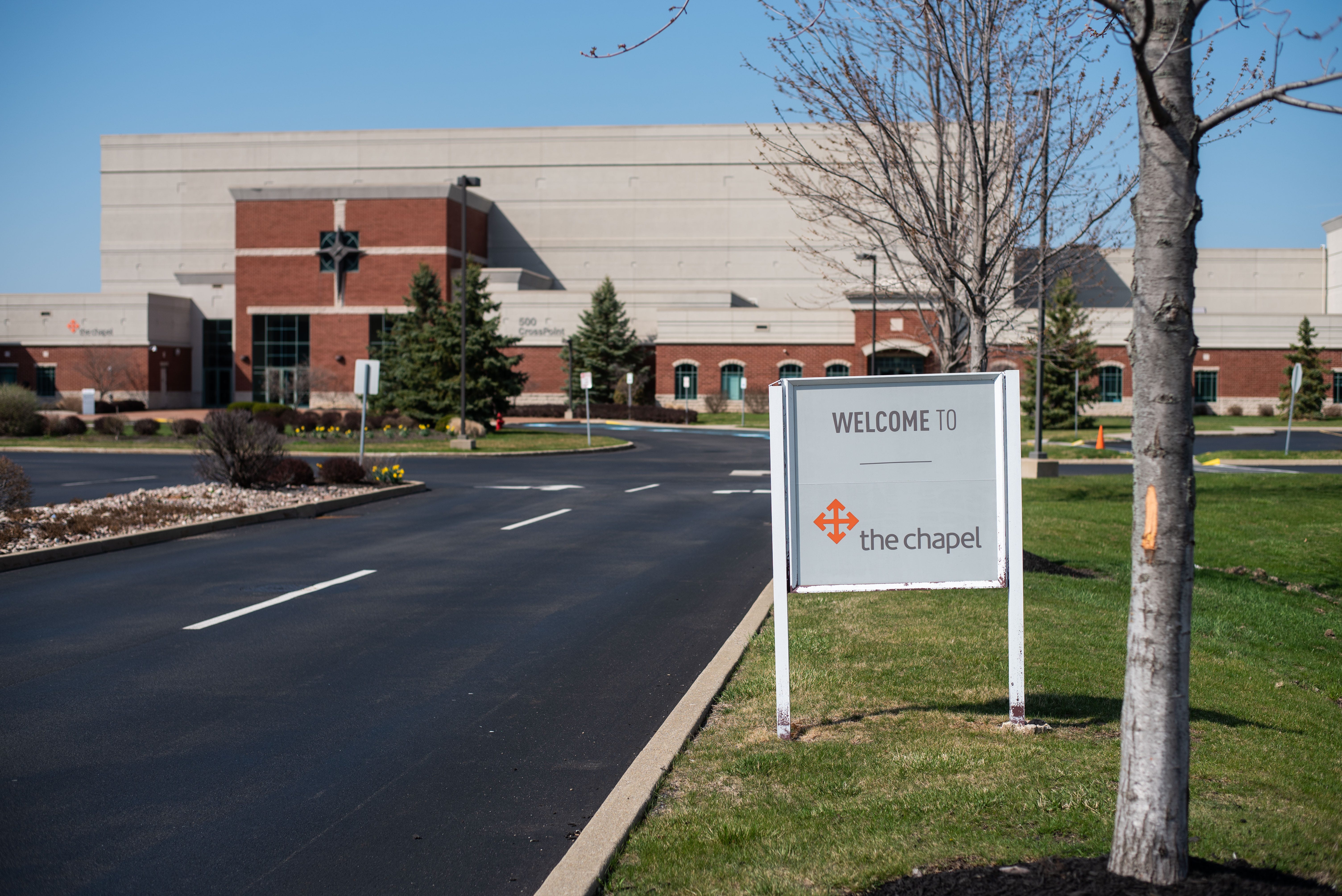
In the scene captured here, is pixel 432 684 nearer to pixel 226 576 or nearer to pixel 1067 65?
pixel 226 576

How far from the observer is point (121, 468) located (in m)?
25.9

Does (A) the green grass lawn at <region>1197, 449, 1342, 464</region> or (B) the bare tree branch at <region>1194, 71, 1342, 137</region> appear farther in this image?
(A) the green grass lawn at <region>1197, 449, 1342, 464</region>

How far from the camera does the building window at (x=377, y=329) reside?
202 feet

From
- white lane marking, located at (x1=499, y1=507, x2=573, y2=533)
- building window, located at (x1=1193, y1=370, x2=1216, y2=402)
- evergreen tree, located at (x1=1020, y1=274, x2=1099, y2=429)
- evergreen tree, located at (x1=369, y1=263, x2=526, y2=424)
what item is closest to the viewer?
white lane marking, located at (x1=499, y1=507, x2=573, y2=533)

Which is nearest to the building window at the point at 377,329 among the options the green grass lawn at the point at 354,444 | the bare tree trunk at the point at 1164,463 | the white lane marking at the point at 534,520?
the green grass lawn at the point at 354,444

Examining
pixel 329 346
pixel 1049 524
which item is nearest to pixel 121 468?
pixel 1049 524

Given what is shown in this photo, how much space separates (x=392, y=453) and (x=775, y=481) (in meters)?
29.1

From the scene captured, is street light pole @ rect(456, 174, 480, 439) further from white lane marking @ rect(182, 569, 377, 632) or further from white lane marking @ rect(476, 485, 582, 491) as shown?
white lane marking @ rect(182, 569, 377, 632)

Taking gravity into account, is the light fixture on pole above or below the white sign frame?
above

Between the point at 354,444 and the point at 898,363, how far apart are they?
117 feet

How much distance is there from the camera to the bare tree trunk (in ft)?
11.2

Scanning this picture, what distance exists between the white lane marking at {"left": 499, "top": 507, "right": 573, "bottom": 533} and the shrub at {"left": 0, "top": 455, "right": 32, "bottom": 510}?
6388 millimetres

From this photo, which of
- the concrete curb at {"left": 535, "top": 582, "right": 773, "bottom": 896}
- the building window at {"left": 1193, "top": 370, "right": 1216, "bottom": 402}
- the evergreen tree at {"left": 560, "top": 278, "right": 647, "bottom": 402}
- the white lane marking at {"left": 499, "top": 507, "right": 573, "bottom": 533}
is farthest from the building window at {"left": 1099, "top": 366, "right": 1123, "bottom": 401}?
the concrete curb at {"left": 535, "top": 582, "right": 773, "bottom": 896}

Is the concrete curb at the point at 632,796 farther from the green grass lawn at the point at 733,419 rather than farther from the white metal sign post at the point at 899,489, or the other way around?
the green grass lawn at the point at 733,419
